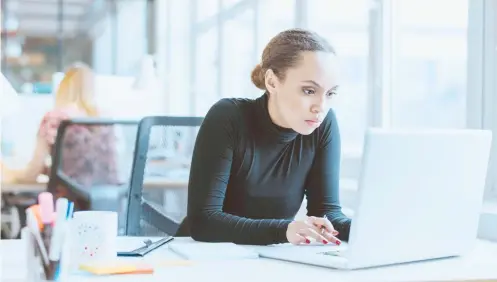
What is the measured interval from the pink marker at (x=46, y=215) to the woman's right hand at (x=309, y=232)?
56cm

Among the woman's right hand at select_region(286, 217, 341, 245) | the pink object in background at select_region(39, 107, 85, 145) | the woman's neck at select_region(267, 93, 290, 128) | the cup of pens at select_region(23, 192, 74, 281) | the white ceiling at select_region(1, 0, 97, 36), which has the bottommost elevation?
the woman's right hand at select_region(286, 217, 341, 245)

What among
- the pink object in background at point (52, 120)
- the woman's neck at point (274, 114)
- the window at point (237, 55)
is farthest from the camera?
the window at point (237, 55)

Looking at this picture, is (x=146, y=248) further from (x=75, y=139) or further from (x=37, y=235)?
(x=75, y=139)

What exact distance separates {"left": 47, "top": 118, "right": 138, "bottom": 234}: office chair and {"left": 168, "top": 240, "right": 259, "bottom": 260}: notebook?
143 cm

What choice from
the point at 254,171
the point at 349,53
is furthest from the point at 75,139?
the point at 254,171

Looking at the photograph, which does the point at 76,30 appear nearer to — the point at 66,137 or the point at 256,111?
the point at 66,137

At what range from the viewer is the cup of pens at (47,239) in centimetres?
119

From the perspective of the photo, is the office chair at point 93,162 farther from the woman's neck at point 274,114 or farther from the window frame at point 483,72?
the window frame at point 483,72

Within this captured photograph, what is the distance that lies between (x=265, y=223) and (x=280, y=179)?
0.28 meters

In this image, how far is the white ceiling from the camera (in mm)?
9805

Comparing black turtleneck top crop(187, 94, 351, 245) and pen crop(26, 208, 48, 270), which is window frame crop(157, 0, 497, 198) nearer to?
black turtleneck top crop(187, 94, 351, 245)

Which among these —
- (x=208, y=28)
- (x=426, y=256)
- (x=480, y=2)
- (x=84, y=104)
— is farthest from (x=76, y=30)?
(x=426, y=256)

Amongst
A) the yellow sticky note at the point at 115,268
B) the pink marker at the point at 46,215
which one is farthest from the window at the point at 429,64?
the pink marker at the point at 46,215

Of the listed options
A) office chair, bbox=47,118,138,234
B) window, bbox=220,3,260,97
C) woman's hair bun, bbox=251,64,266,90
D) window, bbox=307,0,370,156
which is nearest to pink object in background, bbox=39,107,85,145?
office chair, bbox=47,118,138,234
